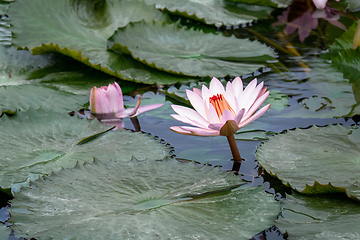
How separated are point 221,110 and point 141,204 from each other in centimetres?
38

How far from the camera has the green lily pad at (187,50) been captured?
90.4 inches

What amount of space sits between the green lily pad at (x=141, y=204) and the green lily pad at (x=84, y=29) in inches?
34.3

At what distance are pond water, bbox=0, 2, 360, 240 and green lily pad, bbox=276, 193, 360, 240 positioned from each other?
2.1 inches

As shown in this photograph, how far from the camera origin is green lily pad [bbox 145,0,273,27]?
9.91ft

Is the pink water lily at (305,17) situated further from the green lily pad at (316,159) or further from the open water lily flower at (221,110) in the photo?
the open water lily flower at (221,110)

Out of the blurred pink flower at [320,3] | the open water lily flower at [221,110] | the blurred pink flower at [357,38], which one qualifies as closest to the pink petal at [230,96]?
the open water lily flower at [221,110]

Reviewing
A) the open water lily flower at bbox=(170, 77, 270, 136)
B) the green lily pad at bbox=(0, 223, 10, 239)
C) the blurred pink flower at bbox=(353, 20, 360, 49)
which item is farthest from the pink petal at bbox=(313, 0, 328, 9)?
the green lily pad at bbox=(0, 223, 10, 239)

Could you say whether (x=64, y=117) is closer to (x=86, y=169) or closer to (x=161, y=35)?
(x=86, y=169)

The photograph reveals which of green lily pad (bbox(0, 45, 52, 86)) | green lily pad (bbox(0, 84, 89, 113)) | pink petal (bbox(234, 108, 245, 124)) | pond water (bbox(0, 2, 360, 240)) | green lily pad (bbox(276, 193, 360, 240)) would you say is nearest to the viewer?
green lily pad (bbox(276, 193, 360, 240))

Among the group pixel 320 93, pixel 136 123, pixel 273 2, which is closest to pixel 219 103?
pixel 136 123

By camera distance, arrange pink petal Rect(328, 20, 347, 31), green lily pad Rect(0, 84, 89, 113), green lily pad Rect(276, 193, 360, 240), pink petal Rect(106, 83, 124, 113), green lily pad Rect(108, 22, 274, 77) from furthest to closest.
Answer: pink petal Rect(328, 20, 347, 31), green lily pad Rect(108, 22, 274, 77), green lily pad Rect(0, 84, 89, 113), pink petal Rect(106, 83, 124, 113), green lily pad Rect(276, 193, 360, 240)

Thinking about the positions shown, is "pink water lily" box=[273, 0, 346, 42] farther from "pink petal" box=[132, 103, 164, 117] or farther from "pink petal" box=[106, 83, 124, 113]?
"pink petal" box=[106, 83, 124, 113]

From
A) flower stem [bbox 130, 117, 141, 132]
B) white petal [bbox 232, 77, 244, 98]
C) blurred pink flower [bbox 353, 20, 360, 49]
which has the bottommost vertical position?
flower stem [bbox 130, 117, 141, 132]

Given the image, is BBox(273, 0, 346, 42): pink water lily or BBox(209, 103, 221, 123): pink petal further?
BBox(273, 0, 346, 42): pink water lily
